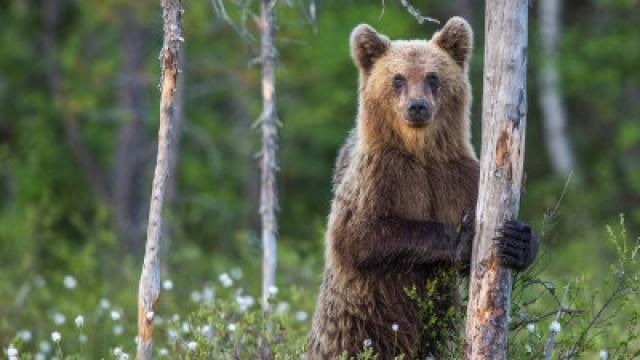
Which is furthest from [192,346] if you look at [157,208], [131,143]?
[131,143]

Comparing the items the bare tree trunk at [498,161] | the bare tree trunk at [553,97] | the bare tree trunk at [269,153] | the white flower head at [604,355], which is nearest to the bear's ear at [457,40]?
the bare tree trunk at [498,161]

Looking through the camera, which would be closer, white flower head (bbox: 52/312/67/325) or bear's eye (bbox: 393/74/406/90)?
bear's eye (bbox: 393/74/406/90)

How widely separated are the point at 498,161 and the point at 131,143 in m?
12.9

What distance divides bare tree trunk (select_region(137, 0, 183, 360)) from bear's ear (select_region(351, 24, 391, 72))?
1.53 m

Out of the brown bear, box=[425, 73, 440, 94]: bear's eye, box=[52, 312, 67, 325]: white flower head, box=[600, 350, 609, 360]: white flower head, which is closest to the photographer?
box=[600, 350, 609, 360]: white flower head

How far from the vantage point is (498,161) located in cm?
641

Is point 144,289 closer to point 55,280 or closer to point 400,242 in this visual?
point 400,242

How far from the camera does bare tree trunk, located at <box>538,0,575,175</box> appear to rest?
20734 millimetres

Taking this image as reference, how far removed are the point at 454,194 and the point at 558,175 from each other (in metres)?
14.1

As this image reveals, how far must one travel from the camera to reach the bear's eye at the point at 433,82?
7926 millimetres

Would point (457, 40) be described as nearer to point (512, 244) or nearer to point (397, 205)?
point (397, 205)

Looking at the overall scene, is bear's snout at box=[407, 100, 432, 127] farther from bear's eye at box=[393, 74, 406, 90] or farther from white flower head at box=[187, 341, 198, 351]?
white flower head at box=[187, 341, 198, 351]

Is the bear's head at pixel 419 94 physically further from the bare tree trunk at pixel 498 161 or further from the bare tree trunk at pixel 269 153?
the bare tree trunk at pixel 269 153

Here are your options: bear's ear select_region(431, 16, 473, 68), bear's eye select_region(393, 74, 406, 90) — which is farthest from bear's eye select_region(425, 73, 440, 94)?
bear's ear select_region(431, 16, 473, 68)
